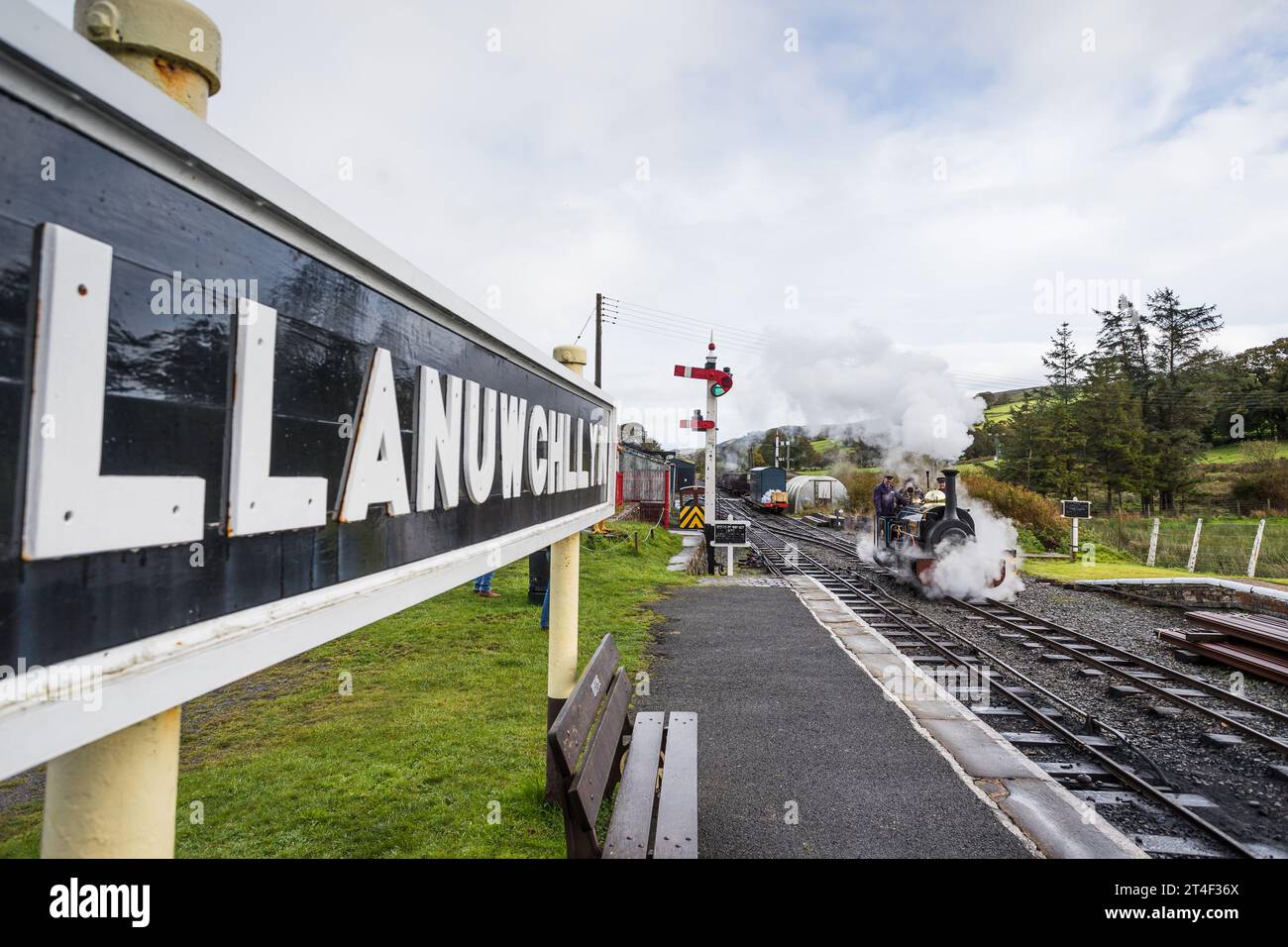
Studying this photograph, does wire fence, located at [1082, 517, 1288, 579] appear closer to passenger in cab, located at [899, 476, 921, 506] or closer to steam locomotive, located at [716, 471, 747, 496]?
passenger in cab, located at [899, 476, 921, 506]

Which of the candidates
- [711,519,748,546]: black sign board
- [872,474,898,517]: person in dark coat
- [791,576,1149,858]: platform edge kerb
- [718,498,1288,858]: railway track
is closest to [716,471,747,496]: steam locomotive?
[872,474,898,517]: person in dark coat

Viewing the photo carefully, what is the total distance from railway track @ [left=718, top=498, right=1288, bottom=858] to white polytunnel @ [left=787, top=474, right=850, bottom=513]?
2878 cm

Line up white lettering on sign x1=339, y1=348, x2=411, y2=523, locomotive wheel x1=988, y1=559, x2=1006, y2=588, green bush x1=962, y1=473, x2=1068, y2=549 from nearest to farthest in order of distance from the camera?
white lettering on sign x1=339, y1=348, x2=411, y2=523
locomotive wheel x1=988, y1=559, x2=1006, y2=588
green bush x1=962, y1=473, x2=1068, y2=549

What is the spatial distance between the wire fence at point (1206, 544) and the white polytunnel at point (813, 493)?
15.2 m

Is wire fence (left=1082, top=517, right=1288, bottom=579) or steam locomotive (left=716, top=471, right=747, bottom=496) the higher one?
steam locomotive (left=716, top=471, right=747, bottom=496)

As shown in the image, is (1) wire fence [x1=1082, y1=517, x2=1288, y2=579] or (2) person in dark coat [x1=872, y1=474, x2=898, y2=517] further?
(1) wire fence [x1=1082, y1=517, x2=1288, y2=579]

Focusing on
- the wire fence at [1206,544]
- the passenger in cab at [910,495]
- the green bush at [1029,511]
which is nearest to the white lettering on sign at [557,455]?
the passenger in cab at [910,495]

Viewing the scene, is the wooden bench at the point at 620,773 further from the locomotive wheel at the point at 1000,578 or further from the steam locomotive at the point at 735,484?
the steam locomotive at the point at 735,484

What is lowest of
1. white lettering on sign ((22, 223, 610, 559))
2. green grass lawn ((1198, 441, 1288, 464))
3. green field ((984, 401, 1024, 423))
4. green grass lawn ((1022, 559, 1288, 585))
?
green grass lawn ((1022, 559, 1288, 585))

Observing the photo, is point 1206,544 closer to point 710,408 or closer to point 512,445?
→ point 710,408

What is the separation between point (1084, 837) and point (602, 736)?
9.75ft

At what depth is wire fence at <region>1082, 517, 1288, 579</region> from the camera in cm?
1616

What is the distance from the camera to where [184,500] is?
1058 millimetres

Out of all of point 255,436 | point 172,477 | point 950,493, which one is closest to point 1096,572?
point 950,493
